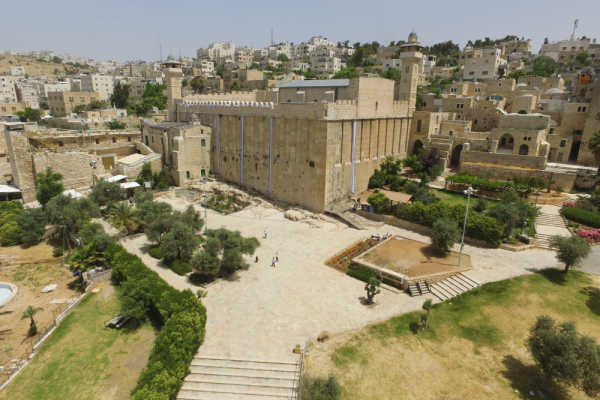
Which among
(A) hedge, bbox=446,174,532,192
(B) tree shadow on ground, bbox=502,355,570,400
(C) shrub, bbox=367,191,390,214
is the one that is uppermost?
(A) hedge, bbox=446,174,532,192

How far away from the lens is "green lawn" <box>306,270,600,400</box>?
14.2 metres

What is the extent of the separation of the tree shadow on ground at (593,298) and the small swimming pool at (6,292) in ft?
114

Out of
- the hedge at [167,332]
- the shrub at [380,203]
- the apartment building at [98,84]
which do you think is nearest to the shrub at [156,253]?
the hedge at [167,332]

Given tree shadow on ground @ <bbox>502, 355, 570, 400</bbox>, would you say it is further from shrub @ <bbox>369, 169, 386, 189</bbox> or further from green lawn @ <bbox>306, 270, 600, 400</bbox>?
shrub @ <bbox>369, 169, 386, 189</bbox>

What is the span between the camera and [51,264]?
1048 inches

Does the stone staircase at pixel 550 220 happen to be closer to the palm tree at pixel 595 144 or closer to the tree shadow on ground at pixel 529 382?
the palm tree at pixel 595 144

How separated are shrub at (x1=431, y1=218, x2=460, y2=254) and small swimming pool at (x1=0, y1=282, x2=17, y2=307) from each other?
28.8 meters

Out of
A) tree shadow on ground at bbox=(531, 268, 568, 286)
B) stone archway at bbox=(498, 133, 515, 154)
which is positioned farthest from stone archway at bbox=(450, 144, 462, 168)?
tree shadow on ground at bbox=(531, 268, 568, 286)

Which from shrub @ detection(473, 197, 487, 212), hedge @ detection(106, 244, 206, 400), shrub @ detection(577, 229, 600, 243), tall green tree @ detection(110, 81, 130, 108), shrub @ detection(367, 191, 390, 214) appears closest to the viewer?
hedge @ detection(106, 244, 206, 400)

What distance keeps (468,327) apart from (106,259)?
77.2 ft

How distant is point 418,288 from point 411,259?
3313 mm

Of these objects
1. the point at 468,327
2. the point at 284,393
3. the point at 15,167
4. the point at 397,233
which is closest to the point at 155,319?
the point at 284,393

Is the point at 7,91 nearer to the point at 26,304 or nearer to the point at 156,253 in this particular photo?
the point at 26,304

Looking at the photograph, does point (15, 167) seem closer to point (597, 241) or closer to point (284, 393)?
point (284, 393)
